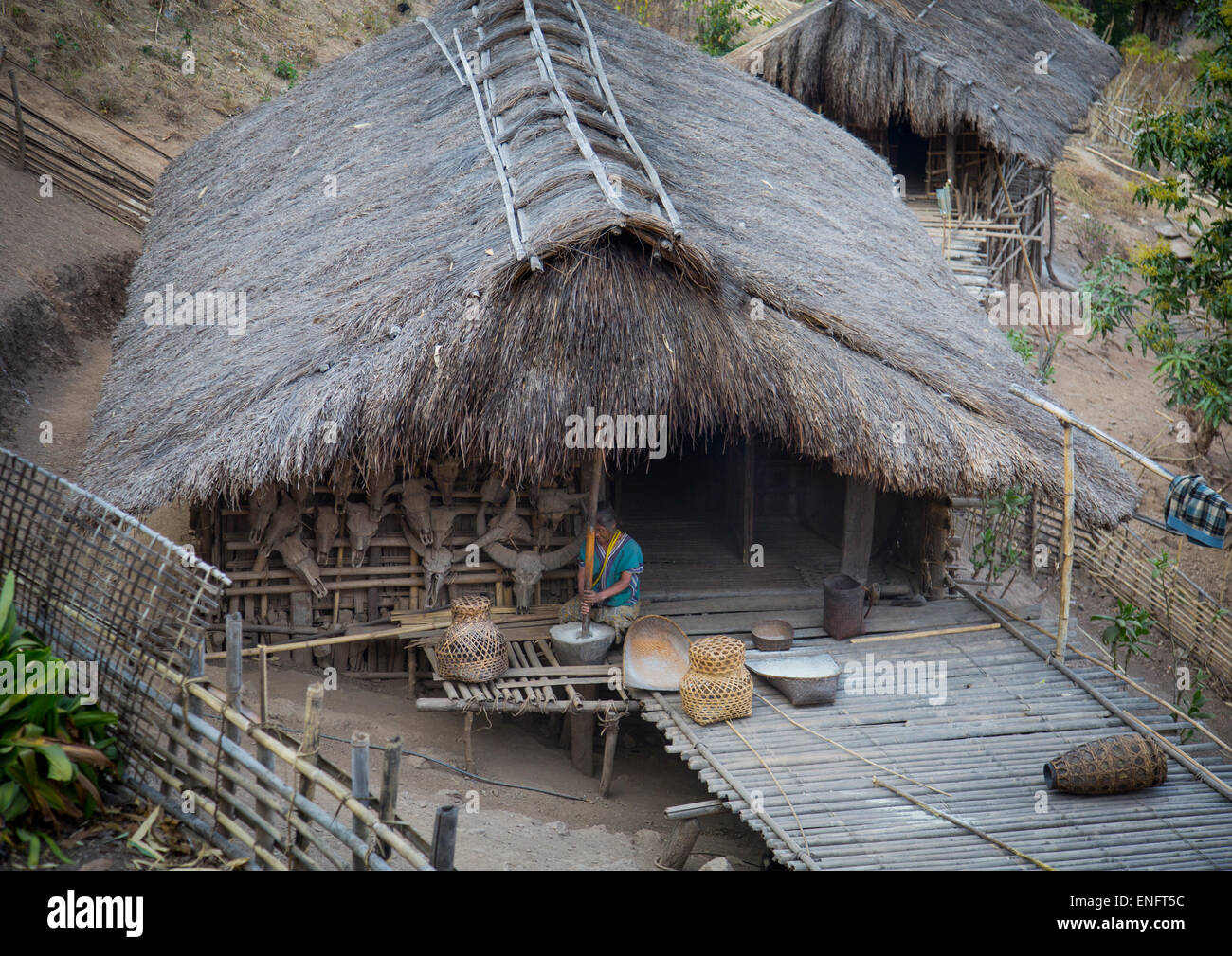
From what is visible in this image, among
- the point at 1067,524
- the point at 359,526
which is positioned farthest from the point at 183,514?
the point at 1067,524

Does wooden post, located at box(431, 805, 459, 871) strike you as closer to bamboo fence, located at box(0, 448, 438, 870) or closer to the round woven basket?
bamboo fence, located at box(0, 448, 438, 870)

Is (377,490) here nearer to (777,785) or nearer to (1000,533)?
(777,785)

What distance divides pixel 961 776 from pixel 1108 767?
78 cm

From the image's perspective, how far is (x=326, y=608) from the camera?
7770mm

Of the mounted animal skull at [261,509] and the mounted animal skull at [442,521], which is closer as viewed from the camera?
the mounted animal skull at [261,509]

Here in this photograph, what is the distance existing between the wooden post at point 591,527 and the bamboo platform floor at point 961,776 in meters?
0.85

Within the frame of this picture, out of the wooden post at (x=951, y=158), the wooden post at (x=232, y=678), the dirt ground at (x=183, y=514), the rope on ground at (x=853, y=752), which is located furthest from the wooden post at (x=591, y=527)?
the wooden post at (x=951, y=158)

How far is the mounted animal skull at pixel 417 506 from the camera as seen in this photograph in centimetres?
755

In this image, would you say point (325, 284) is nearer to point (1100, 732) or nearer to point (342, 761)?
point (342, 761)

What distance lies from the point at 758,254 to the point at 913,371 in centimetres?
152

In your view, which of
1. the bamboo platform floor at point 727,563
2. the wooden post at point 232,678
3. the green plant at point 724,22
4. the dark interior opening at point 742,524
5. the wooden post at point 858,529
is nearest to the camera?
the wooden post at point 232,678

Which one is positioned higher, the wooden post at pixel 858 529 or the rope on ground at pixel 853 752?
the wooden post at pixel 858 529

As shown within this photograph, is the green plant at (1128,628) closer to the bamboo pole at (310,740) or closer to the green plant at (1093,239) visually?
the bamboo pole at (310,740)
